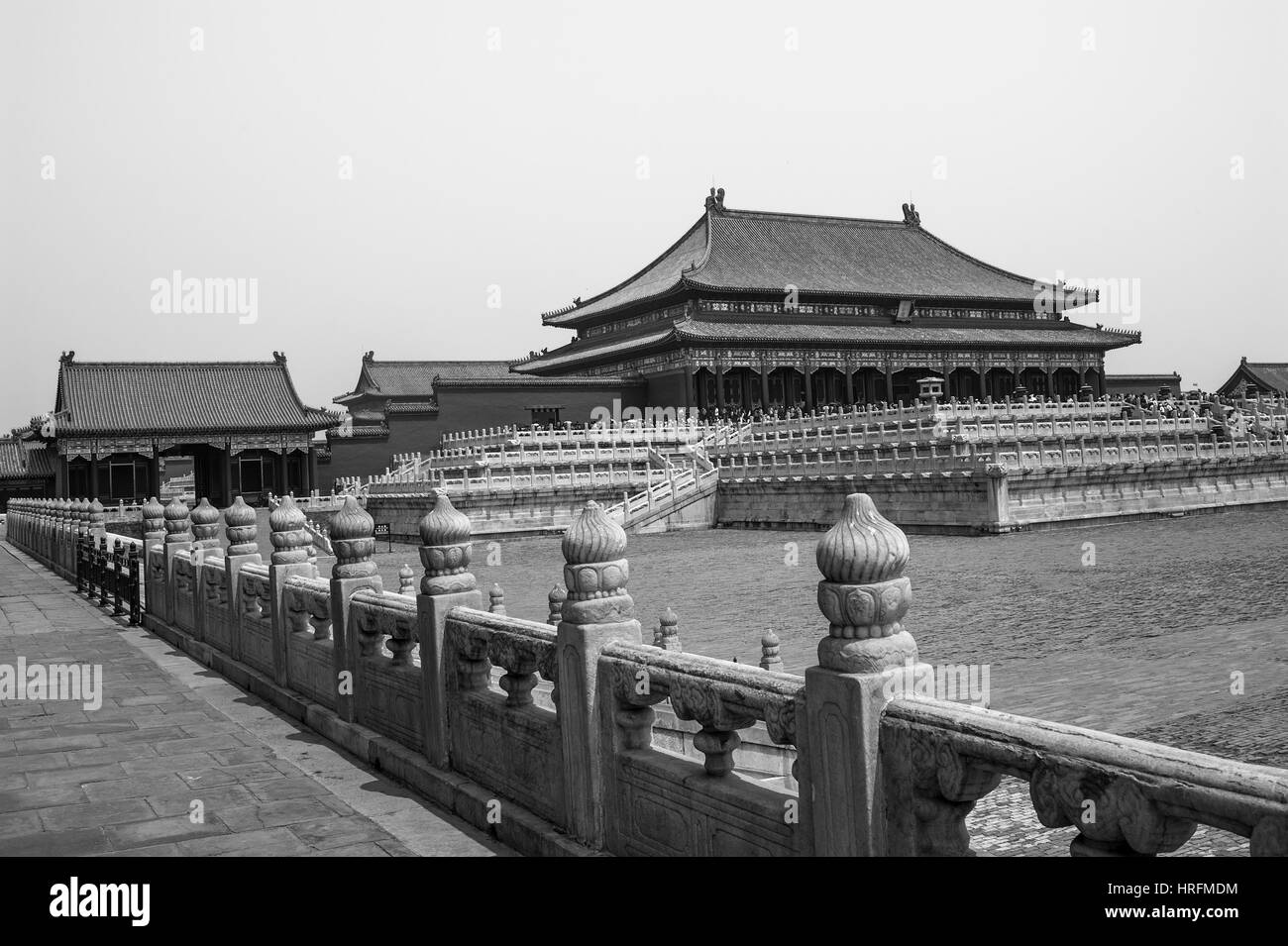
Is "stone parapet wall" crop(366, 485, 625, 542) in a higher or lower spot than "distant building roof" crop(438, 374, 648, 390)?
lower

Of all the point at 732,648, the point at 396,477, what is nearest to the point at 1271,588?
the point at 732,648

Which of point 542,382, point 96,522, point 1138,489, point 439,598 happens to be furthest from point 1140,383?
point 439,598

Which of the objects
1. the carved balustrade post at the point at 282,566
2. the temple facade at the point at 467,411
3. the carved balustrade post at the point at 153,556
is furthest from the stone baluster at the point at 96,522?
the temple facade at the point at 467,411

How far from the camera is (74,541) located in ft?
72.6

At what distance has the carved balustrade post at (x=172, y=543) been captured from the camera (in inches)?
553

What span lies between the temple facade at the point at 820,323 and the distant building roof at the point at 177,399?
44.0 ft

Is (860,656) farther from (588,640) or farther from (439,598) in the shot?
(439,598)

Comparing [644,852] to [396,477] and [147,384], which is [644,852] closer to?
[396,477]

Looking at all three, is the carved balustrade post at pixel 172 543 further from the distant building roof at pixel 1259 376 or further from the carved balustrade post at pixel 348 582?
the distant building roof at pixel 1259 376

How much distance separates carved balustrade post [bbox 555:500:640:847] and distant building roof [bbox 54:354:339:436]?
4209 cm

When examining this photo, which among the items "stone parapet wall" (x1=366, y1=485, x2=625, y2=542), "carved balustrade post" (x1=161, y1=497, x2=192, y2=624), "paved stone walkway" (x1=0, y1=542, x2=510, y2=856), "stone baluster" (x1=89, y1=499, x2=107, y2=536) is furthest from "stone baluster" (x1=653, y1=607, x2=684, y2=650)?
"stone parapet wall" (x1=366, y1=485, x2=625, y2=542)

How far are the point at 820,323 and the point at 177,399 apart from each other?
2761cm

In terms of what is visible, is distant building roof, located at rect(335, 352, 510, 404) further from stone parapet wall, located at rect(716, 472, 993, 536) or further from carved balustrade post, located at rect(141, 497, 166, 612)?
carved balustrade post, located at rect(141, 497, 166, 612)

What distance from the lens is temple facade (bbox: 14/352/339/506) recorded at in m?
43.1
